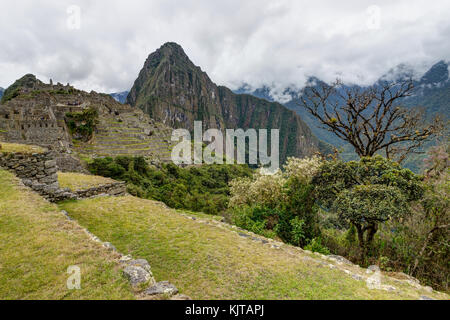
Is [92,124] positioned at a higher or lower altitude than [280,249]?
higher

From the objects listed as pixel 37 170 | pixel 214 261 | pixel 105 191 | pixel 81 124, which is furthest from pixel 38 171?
pixel 81 124

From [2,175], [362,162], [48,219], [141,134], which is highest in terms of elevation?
[141,134]

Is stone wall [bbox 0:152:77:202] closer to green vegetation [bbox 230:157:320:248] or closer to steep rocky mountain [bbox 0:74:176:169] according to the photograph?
green vegetation [bbox 230:157:320:248]

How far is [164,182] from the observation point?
1676 inches

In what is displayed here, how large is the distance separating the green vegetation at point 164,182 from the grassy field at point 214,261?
17684mm

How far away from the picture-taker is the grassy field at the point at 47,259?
11.1 feet

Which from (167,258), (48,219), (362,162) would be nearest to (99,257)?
(167,258)

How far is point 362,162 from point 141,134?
62.7 metres

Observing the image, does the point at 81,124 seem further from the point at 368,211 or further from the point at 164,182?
the point at 368,211

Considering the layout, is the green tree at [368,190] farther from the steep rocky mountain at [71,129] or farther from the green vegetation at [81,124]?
the green vegetation at [81,124]

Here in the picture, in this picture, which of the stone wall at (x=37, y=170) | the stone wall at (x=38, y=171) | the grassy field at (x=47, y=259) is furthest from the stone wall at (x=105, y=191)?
the grassy field at (x=47, y=259)

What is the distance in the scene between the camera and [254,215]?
13695 mm

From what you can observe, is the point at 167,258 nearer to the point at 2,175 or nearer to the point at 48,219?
Answer: the point at 48,219

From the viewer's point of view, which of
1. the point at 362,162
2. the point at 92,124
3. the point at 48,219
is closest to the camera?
the point at 48,219
